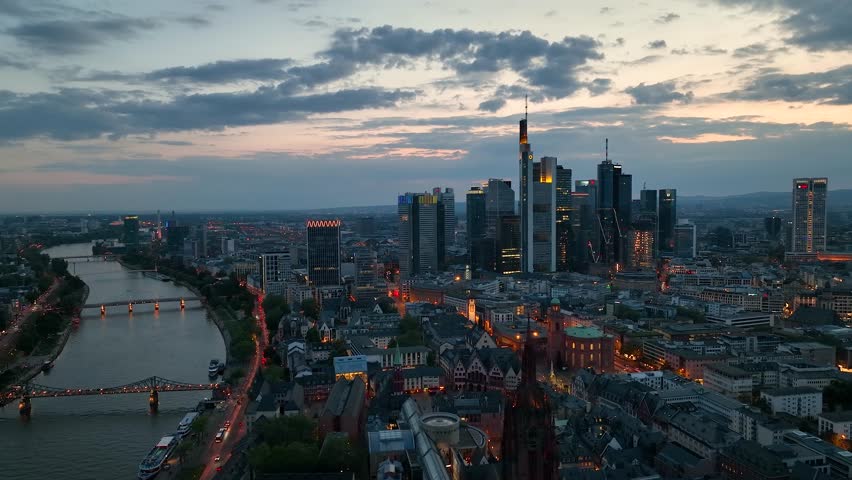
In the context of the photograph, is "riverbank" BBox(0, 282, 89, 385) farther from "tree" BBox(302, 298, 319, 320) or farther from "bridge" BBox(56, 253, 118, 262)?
"bridge" BBox(56, 253, 118, 262)

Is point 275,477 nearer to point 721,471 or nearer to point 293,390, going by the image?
point 293,390

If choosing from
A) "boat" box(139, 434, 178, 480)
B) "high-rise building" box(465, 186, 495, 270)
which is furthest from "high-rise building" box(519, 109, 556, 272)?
"boat" box(139, 434, 178, 480)

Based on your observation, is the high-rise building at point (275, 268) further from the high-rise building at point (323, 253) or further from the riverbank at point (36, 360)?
the riverbank at point (36, 360)

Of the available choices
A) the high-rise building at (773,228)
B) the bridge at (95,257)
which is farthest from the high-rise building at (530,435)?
the high-rise building at (773,228)

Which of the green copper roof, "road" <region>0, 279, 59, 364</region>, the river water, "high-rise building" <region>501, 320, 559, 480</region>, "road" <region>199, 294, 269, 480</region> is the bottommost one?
the river water

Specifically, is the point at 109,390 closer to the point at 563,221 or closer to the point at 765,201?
the point at 563,221

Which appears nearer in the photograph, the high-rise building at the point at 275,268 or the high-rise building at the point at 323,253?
the high-rise building at the point at 323,253
